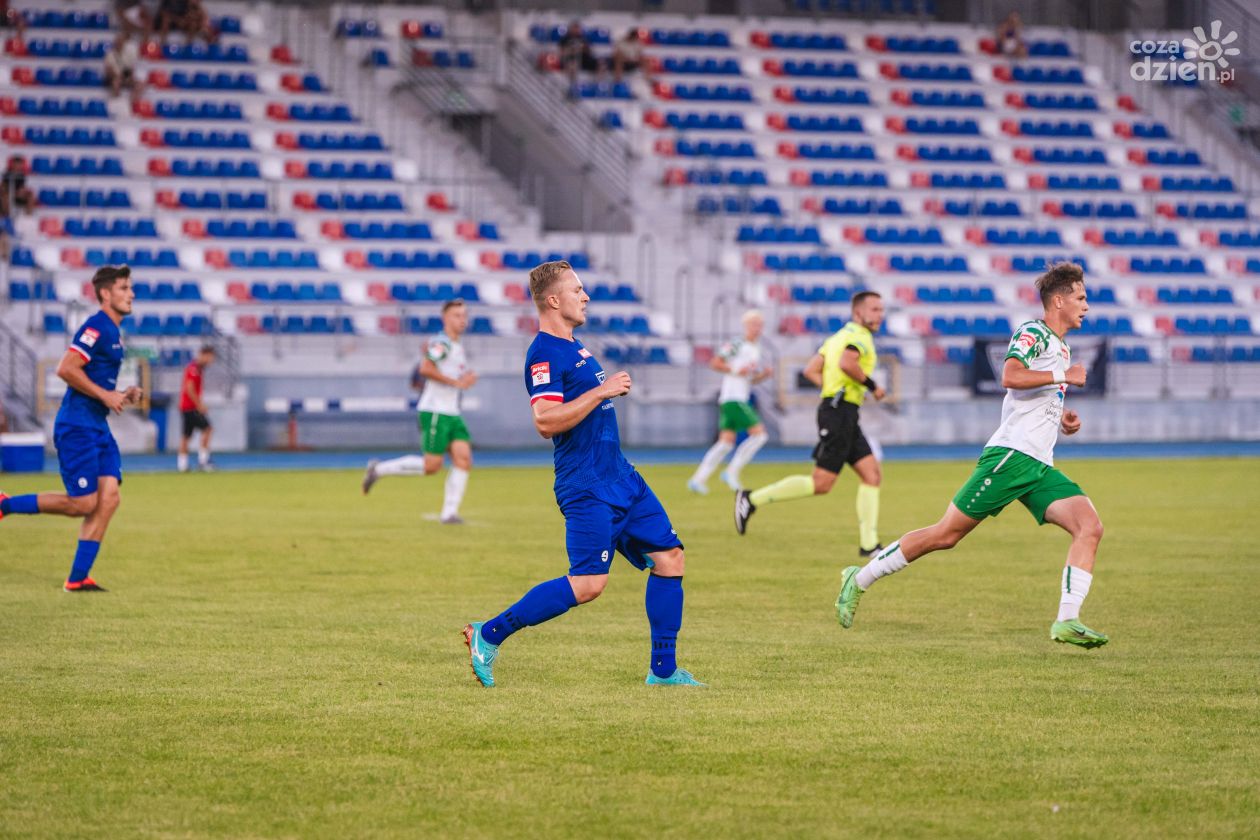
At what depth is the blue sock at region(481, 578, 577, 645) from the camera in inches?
317

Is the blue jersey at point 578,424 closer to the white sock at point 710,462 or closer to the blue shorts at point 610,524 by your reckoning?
the blue shorts at point 610,524

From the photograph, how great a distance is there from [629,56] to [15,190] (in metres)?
14.5

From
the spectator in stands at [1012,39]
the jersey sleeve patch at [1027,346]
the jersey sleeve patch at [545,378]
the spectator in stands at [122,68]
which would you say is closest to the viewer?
the jersey sleeve patch at [545,378]

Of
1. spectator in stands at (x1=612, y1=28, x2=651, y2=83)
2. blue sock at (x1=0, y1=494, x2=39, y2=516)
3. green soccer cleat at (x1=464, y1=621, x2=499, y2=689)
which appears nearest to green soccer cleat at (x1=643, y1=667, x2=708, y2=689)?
green soccer cleat at (x1=464, y1=621, x2=499, y2=689)

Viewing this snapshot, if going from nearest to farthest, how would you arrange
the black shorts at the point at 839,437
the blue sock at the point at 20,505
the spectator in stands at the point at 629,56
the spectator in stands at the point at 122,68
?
the blue sock at the point at 20,505
the black shorts at the point at 839,437
the spectator in stands at the point at 122,68
the spectator in stands at the point at 629,56

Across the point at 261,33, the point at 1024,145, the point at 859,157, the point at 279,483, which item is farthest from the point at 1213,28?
the point at 279,483

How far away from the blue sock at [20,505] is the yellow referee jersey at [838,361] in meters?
6.52

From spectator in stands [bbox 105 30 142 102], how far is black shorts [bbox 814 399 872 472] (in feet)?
83.3

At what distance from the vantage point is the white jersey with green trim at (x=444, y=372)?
1758 cm

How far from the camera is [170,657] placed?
9117 millimetres

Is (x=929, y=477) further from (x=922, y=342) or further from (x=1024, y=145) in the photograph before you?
(x=1024, y=145)

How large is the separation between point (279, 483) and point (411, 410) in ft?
25.3

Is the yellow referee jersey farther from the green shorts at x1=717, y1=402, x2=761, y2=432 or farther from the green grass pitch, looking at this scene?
the green shorts at x1=717, y1=402, x2=761, y2=432

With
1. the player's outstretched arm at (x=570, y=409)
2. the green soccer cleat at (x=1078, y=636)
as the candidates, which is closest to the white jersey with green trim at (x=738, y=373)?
the green soccer cleat at (x=1078, y=636)
